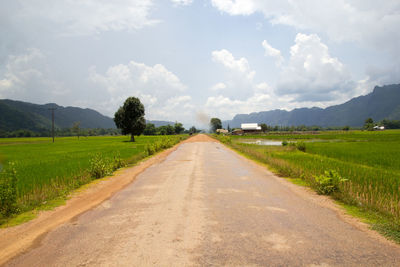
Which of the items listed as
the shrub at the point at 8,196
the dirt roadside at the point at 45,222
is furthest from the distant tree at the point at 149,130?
the shrub at the point at 8,196

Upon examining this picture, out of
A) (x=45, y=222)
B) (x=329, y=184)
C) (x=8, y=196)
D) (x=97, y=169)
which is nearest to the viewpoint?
(x=45, y=222)

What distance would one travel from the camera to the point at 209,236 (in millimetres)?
4953

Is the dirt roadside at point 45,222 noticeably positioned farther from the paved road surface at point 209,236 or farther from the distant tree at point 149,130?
the distant tree at point 149,130

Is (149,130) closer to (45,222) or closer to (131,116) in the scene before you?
(131,116)

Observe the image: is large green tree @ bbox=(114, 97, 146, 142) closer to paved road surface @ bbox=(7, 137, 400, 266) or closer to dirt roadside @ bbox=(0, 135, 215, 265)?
dirt roadside @ bbox=(0, 135, 215, 265)

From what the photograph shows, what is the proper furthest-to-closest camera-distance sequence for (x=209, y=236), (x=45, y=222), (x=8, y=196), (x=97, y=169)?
(x=97, y=169), (x=8, y=196), (x=45, y=222), (x=209, y=236)

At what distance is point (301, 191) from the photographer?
9.53 meters

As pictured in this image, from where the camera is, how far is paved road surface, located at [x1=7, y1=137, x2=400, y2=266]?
13.3ft

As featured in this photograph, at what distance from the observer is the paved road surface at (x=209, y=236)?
13.3 feet

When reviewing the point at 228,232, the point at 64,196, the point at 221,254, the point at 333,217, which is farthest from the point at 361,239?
the point at 64,196

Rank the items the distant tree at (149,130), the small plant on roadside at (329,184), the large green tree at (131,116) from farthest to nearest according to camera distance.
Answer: the distant tree at (149,130)
the large green tree at (131,116)
the small plant on roadside at (329,184)

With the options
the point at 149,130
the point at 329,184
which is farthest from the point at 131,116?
the point at 149,130

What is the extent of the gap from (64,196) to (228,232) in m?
6.81

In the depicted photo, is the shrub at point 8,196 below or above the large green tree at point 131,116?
below
